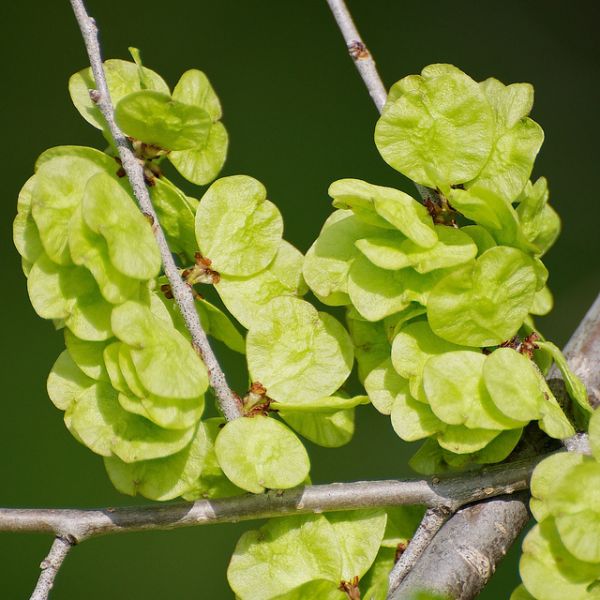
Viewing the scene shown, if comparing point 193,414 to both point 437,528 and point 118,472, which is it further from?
point 437,528

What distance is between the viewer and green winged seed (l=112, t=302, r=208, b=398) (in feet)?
1.54

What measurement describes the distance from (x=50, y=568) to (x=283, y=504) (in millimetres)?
148

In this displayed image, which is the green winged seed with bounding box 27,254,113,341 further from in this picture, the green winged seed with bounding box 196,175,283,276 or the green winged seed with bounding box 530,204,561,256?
the green winged seed with bounding box 530,204,561,256

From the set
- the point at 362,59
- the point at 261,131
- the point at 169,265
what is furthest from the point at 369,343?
the point at 261,131

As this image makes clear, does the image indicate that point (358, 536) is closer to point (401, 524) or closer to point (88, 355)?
point (401, 524)

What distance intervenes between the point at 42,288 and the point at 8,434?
1225mm

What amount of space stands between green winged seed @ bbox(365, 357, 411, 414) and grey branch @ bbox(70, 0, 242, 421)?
0.27 feet

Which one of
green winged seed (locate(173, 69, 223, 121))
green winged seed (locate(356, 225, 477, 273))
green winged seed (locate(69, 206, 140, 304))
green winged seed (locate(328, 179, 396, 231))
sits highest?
green winged seed (locate(173, 69, 223, 121))

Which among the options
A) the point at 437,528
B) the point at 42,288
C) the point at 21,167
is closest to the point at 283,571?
→ the point at 437,528

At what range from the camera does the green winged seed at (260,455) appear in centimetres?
50

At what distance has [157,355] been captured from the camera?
0.48 metres

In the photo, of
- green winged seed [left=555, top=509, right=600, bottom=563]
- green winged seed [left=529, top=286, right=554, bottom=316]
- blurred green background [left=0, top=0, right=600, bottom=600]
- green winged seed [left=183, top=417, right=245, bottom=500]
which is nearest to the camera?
green winged seed [left=555, top=509, right=600, bottom=563]

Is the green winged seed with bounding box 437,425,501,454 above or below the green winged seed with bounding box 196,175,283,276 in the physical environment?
below

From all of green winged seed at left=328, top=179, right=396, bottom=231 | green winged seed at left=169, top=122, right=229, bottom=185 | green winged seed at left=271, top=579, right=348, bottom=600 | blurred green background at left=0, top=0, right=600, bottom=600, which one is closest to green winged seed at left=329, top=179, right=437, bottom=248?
green winged seed at left=328, top=179, right=396, bottom=231
